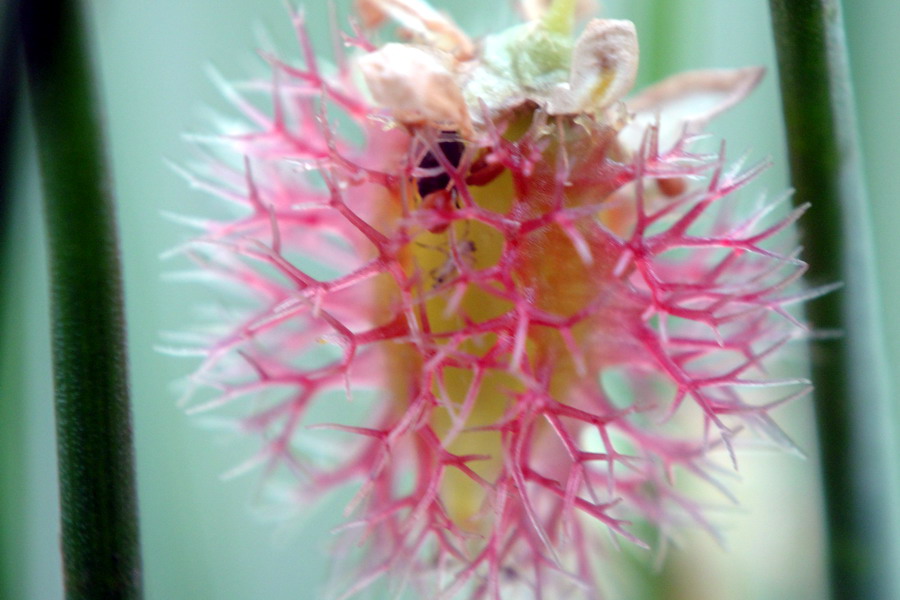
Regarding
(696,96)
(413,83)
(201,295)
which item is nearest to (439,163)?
(413,83)

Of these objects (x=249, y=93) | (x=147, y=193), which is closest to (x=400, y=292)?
(x=147, y=193)

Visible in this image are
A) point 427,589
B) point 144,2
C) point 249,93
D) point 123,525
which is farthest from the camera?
point 249,93

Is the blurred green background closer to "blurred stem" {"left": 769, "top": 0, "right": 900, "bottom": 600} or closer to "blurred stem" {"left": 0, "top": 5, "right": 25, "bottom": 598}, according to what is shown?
"blurred stem" {"left": 0, "top": 5, "right": 25, "bottom": 598}

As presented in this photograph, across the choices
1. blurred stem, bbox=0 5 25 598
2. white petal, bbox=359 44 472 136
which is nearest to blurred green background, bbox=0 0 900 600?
blurred stem, bbox=0 5 25 598

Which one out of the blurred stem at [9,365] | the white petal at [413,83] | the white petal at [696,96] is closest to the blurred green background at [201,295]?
the blurred stem at [9,365]

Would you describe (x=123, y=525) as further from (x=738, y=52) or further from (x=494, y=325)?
(x=738, y=52)

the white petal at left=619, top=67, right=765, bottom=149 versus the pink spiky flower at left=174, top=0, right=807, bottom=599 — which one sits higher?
the white petal at left=619, top=67, right=765, bottom=149

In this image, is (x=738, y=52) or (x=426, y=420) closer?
(x=426, y=420)
